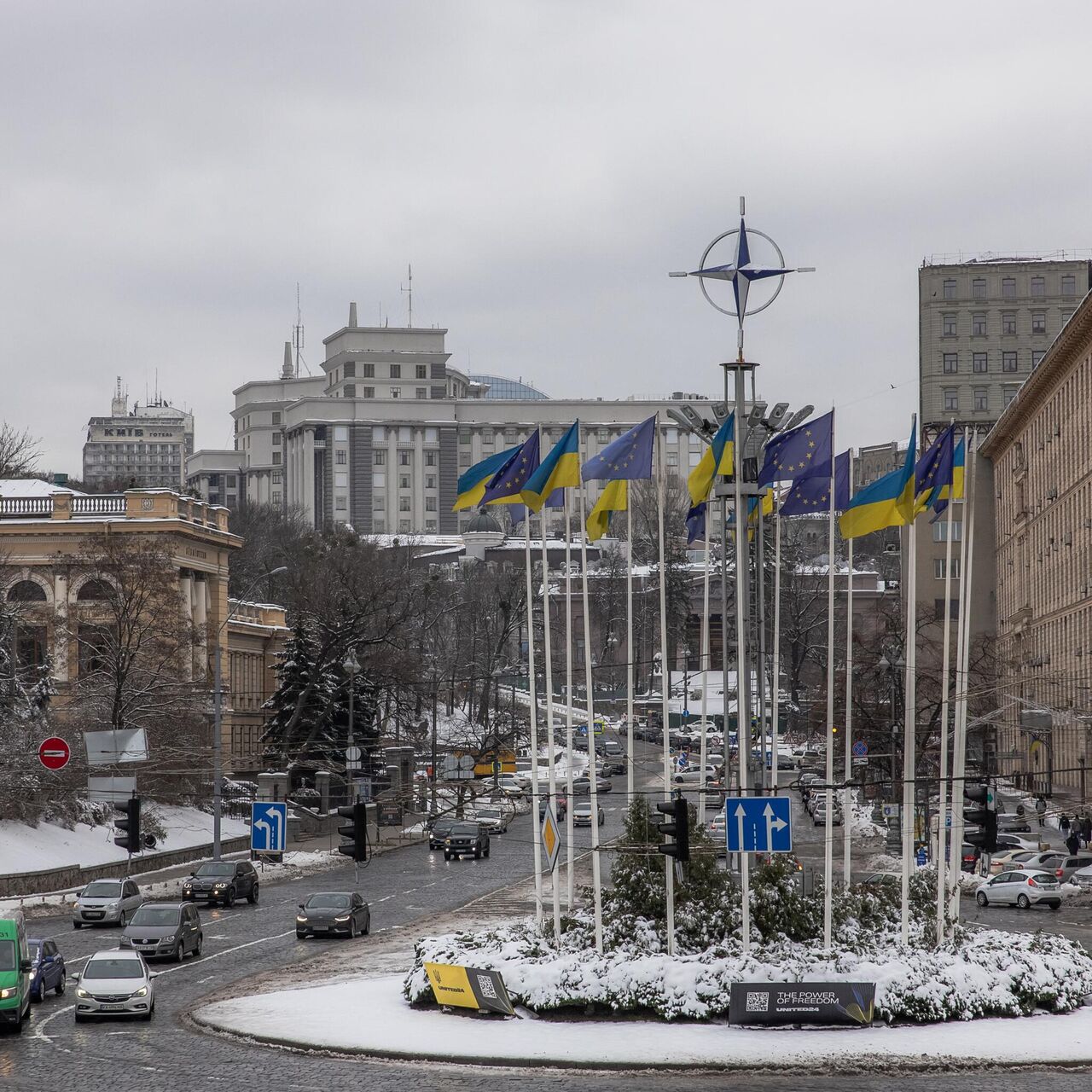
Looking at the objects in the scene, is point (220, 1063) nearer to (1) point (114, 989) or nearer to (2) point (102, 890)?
(1) point (114, 989)

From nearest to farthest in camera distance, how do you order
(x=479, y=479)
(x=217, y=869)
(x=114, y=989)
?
(x=114, y=989)
(x=479, y=479)
(x=217, y=869)

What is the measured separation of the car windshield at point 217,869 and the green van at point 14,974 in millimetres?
22111

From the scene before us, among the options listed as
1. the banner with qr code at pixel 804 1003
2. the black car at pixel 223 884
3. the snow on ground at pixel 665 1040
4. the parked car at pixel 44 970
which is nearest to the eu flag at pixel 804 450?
the banner with qr code at pixel 804 1003

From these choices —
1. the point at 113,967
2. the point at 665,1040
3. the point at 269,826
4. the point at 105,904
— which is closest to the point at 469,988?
the point at 665,1040

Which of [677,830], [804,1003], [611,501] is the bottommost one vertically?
[804,1003]

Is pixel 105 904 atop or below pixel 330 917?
below

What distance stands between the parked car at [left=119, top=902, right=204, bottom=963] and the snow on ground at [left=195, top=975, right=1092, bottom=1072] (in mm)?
8803

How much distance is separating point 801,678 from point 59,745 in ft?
300

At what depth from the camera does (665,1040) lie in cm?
2678

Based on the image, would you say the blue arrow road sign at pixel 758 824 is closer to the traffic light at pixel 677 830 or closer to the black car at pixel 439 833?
the traffic light at pixel 677 830

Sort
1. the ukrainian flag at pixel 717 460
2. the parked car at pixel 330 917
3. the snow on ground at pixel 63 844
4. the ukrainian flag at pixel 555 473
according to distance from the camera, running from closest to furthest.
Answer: the ukrainian flag at pixel 717 460
the ukrainian flag at pixel 555 473
the parked car at pixel 330 917
the snow on ground at pixel 63 844

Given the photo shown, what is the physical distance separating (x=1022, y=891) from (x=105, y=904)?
25.3m

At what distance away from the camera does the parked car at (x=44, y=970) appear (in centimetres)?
3319

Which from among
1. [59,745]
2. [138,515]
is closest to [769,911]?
[59,745]
